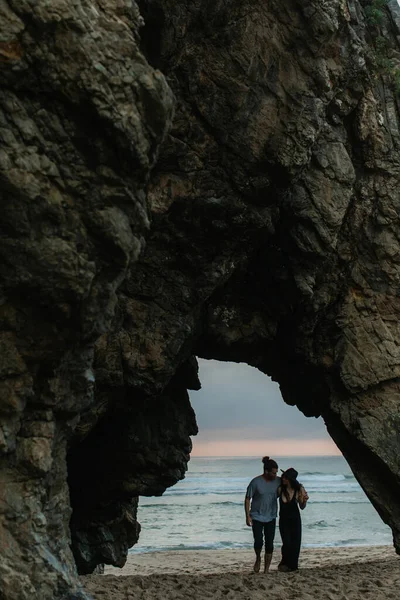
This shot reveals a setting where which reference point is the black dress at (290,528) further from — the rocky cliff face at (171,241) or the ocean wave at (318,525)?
the ocean wave at (318,525)

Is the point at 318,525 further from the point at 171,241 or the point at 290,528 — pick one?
the point at 171,241

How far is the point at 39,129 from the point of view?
22.5ft

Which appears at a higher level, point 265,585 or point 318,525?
point 265,585

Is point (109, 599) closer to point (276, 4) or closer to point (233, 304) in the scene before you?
point (233, 304)

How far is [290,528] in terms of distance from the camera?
12898 millimetres

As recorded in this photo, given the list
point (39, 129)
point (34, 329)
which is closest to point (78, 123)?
point (39, 129)

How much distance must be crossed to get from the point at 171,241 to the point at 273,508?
5.22 metres

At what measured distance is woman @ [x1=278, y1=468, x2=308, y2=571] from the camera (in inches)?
501

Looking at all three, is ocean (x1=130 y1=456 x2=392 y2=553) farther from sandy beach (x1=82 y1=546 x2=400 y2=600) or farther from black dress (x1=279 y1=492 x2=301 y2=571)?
sandy beach (x1=82 y1=546 x2=400 y2=600)

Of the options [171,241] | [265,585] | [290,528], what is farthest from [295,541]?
[171,241]

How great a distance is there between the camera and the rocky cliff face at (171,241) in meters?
6.85

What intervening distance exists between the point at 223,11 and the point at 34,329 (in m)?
6.21

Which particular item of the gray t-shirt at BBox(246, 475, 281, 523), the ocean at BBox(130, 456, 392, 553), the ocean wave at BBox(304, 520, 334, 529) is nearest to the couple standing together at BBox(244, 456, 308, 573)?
the gray t-shirt at BBox(246, 475, 281, 523)

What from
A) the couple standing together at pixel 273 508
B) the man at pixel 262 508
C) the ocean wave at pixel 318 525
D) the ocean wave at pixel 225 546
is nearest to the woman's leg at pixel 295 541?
the couple standing together at pixel 273 508
